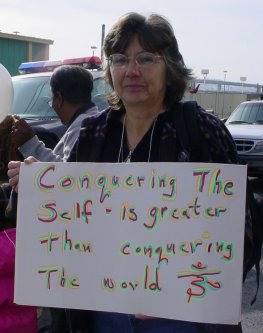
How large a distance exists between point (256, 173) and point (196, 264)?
766 cm

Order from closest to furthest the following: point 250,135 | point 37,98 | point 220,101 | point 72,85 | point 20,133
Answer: point 20,133
point 72,85
point 37,98
point 250,135
point 220,101

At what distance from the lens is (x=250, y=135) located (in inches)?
364

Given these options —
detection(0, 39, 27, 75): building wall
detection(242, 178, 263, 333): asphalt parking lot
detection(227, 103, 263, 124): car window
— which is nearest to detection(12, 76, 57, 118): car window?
detection(242, 178, 263, 333): asphalt parking lot

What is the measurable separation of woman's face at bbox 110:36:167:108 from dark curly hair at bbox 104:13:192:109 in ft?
0.07

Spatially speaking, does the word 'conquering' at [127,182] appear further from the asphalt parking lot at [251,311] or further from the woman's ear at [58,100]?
the asphalt parking lot at [251,311]

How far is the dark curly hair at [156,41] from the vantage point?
5.85 feet

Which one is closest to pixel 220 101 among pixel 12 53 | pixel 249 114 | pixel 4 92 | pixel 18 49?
pixel 18 49

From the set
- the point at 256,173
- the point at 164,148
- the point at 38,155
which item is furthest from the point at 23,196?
the point at 256,173

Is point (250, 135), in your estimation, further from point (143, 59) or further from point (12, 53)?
point (12, 53)

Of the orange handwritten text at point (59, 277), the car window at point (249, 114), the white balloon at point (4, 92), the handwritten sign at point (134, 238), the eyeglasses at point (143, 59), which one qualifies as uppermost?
the eyeglasses at point (143, 59)

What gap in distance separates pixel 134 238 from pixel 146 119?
429 millimetres

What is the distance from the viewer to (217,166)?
1631 millimetres

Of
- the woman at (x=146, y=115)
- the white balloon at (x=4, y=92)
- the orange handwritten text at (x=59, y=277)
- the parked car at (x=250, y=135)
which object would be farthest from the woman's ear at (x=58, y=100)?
the parked car at (x=250, y=135)

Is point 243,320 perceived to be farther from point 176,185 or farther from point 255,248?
point 176,185
